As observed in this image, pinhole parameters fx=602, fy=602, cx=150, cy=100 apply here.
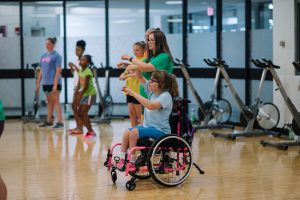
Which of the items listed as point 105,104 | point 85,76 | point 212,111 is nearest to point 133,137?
point 85,76

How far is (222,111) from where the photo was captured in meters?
9.43

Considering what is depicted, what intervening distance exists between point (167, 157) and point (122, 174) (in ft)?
2.35

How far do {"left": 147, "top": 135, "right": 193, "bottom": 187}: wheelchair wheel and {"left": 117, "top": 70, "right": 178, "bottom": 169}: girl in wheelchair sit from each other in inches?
5.6

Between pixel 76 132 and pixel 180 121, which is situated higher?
pixel 180 121

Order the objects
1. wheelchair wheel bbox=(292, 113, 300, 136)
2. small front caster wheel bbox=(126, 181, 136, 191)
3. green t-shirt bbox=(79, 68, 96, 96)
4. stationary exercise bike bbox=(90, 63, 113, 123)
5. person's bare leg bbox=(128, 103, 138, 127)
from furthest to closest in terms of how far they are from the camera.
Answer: stationary exercise bike bbox=(90, 63, 113, 123)
green t-shirt bbox=(79, 68, 96, 96)
person's bare leg bbox=(128, 103, 138, 127)
wheelchair wheel bbox=(292, 113, 300, 136)
small front caster wheel bbox=(126, 181, 136, 191)

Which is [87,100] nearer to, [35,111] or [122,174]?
[35,111]

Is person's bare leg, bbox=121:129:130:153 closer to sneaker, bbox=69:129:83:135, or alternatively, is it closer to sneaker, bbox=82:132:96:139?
sneaker, bbox=82:132:96:139

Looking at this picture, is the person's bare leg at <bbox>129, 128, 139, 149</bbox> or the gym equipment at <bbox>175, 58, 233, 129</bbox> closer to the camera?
the person's bare leg at <bbox>129, 128, 139, 149</bbox>

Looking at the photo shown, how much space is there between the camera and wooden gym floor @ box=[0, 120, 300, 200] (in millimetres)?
5094

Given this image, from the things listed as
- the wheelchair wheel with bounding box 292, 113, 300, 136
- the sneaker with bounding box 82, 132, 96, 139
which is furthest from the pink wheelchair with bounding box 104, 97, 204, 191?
the sneaker with bounding box 82, 132, 96, 139

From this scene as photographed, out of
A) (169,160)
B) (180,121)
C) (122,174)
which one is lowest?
(122,174)

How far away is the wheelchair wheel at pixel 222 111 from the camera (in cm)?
940

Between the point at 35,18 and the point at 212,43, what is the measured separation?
3377 mm

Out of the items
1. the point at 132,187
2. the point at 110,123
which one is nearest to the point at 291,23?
the point at 110,123
